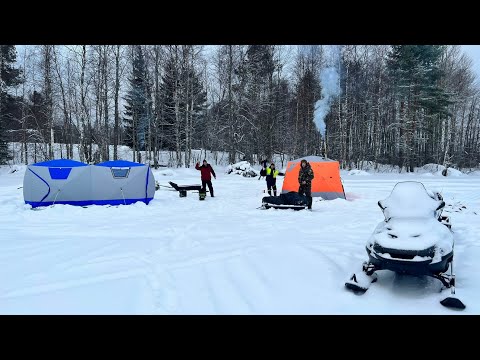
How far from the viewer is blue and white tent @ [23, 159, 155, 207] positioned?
32.8ft

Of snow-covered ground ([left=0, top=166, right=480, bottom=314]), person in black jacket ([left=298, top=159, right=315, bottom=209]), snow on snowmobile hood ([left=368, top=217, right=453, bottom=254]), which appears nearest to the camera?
snow-covered ground ([left=0, top=166, right=480, bottom=314])

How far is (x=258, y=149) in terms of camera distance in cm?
3164

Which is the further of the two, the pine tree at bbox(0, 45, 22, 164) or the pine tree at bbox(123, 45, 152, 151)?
the pine tree at bbox(123, 45, 152, 151)

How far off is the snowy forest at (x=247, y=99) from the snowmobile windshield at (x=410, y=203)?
21048 millimetres

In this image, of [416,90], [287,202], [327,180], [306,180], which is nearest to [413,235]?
[287,202]

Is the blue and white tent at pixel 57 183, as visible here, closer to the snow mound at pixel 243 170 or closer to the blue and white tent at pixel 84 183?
the blue and white tent at pixel 84 183

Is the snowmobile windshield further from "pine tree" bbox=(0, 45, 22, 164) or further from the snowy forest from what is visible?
"pine tree" bbox=(0, 45, 22, 164)

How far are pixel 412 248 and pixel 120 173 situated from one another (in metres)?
9.71

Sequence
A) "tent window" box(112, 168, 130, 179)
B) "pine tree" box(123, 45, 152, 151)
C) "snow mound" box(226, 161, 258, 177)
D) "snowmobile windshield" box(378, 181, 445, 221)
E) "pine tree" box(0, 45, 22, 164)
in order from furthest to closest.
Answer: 1. "pine tree" box(123, 45, 152, 151)
2. "pine tree" box(0, 45, 22, 164)
3. "snow mound" box(226, 161, 258, 177)
4. "tent window" box(112, 168, 130, 179)
5. "snowmobile windshield" box(378, 181, 445, 221)

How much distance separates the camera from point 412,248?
3.78 m

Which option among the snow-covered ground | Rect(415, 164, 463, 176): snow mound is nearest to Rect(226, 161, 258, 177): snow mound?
the snow-covered ground

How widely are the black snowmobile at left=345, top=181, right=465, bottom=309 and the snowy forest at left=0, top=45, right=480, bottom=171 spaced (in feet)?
70.1

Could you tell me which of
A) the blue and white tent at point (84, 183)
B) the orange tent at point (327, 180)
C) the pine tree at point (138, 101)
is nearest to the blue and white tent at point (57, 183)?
the blue and white tent at point (84, 183)

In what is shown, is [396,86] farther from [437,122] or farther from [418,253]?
[418,253]
